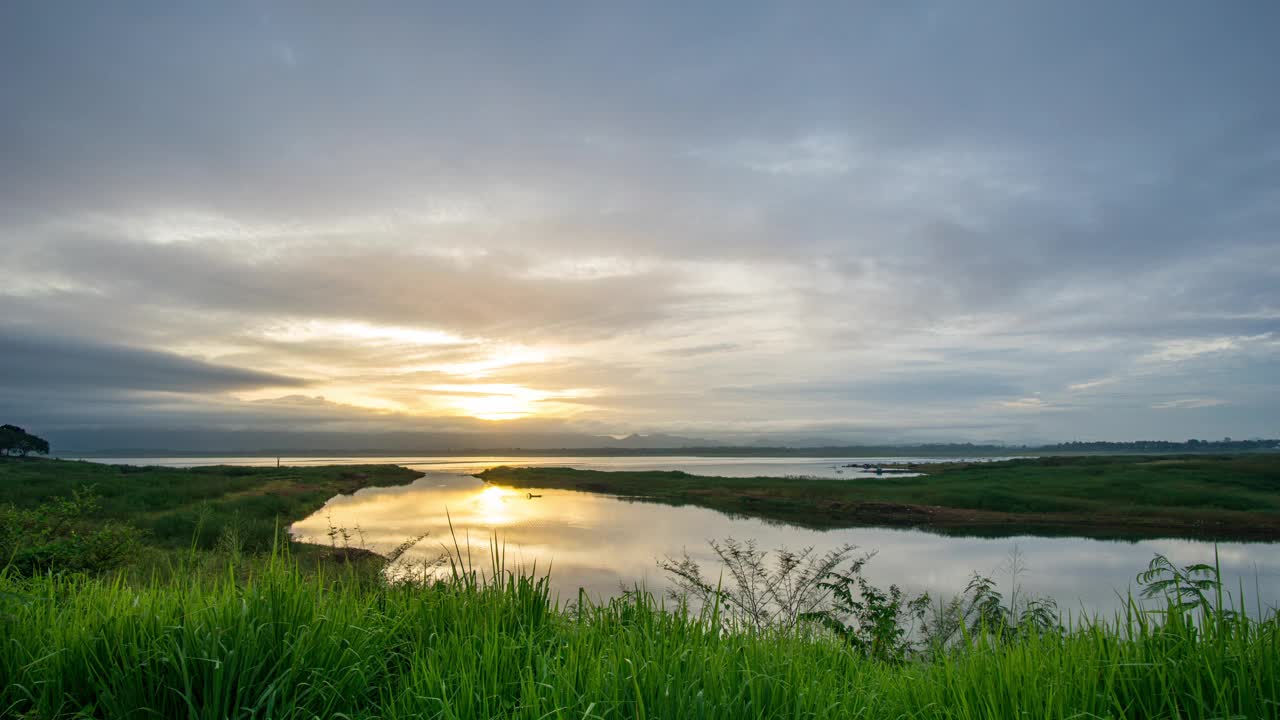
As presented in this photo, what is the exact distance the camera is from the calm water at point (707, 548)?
19.2 meters

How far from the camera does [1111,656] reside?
3471 millimetres

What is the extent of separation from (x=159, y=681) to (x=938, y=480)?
56.2 metres

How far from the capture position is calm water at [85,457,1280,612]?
63.1 feet

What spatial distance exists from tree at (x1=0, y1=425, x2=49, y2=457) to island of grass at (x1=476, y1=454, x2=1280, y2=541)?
77370 millimetres

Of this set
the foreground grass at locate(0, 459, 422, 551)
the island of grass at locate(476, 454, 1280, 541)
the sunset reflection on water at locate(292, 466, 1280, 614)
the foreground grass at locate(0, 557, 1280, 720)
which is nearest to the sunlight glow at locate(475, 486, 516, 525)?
the sunset reflection on water at locate(292, 466, 1280, 614)

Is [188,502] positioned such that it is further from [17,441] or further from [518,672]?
[17,441]

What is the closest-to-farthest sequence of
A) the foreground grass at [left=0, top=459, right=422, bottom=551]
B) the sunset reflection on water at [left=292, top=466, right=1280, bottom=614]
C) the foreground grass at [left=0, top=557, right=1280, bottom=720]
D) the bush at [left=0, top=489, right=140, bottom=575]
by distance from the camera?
the foreground grass at [left=0, top=557, right=1280, bottom=720]
the bush at [left=0, top=489, right=140, bottom=575]
the sunset reflection on water at [left=292, top=466, right=1280, bottom=614]
the foreground grass at [left=0, top=459, right=422, bottom=551]

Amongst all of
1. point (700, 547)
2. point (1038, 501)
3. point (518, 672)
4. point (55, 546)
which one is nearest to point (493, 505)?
point (700, 547)

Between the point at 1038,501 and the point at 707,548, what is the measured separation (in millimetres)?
23153

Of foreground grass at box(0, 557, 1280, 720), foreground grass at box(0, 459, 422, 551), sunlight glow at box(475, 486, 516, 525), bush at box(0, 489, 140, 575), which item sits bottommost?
sunlight glow at box(475, 486, 516, 525)

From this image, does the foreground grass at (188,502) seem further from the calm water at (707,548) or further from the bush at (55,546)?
the calm water at (707,548)

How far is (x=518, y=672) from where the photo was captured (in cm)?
375

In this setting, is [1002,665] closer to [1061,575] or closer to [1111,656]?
[1111,656]

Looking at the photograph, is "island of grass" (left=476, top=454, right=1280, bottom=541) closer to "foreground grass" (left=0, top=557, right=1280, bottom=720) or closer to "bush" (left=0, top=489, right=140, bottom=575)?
"bush" (left=0, top=489, right=140, bottom=575)
